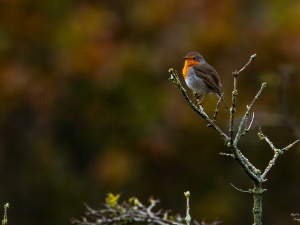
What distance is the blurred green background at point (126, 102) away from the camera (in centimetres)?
2183

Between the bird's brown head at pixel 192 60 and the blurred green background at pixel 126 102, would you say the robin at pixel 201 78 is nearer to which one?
the bird's brown head at pixel 192 60

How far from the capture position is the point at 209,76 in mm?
7117

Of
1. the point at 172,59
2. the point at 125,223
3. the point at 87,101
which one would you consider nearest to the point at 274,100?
the point at 172,59

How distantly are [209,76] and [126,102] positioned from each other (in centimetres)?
1517

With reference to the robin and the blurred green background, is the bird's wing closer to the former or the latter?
the robin

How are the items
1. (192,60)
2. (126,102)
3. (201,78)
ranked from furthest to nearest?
(126,102)
(192,60)
(201,78)

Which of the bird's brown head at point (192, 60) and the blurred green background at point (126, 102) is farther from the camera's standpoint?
the blurred green background at point (126, 102)

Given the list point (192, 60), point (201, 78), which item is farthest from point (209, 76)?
point (192, 60)

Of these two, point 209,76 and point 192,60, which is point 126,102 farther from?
point 209,76

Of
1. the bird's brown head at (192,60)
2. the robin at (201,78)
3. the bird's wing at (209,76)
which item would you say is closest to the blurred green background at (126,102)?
the bird's brown head at (192,60)

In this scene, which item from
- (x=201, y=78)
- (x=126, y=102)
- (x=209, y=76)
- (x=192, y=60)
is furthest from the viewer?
(x=126, y=102)

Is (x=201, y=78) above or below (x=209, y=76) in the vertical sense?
below

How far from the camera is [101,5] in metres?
23.8

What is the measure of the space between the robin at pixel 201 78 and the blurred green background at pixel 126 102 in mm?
13642
